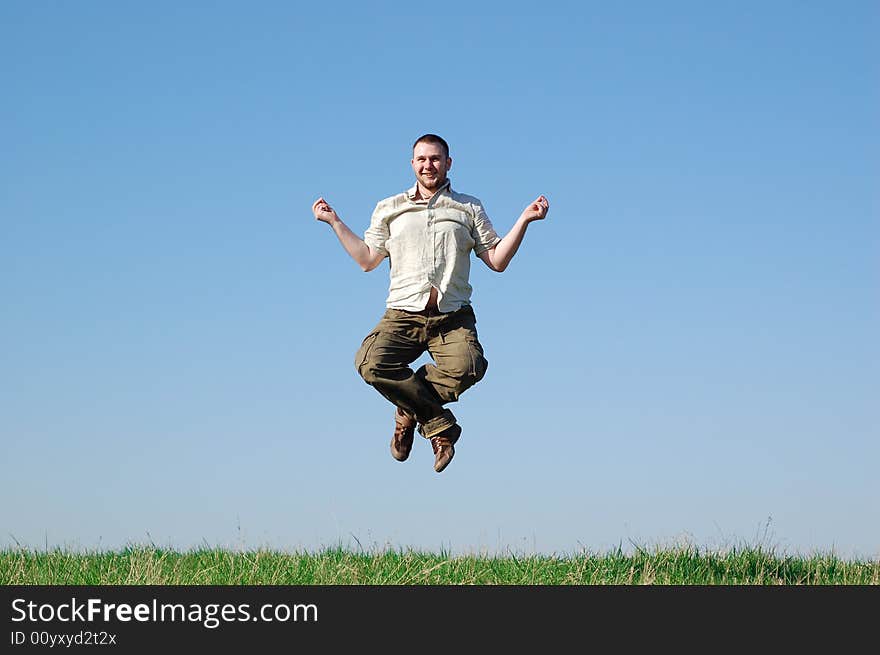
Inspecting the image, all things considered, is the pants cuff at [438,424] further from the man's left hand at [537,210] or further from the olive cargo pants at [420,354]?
the man's left hand at [537,210]

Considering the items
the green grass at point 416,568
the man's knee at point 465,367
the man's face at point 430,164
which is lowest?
the green grass at point 416,568

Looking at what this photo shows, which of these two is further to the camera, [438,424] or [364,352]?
[438,424]

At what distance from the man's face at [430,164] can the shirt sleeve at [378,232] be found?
19.1 inches

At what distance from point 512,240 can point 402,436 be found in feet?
7.02

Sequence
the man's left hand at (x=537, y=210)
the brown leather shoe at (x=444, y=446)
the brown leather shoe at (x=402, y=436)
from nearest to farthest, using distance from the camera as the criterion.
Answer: the man's left hand at (x=537, y=210), the brown leather shoe at (x=444, y=446), the brown leather shoe at (x=402, y=436)

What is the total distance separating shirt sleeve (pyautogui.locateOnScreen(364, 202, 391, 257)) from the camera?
9.85 m

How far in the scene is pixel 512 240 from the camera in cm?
951

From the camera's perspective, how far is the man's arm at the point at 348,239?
9.73m

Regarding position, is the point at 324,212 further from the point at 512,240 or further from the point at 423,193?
the point at 512,240

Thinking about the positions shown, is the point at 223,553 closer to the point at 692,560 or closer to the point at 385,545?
the point at 385,545

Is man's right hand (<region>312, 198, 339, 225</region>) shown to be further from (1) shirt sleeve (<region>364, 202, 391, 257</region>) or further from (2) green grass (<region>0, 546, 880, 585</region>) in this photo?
(2) green grass (<region>0, 546, 880, 585</region>)

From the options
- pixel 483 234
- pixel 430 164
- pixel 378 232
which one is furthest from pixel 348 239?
pixel 483 234

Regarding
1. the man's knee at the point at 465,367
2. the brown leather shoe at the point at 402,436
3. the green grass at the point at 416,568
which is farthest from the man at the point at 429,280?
the green grass at the point at 416,568

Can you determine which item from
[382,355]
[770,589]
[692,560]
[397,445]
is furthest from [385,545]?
[770,589]
